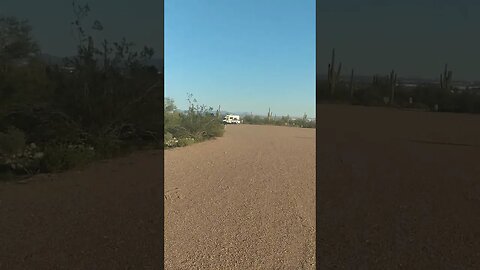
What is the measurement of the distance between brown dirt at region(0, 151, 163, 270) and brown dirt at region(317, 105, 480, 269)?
165 cm

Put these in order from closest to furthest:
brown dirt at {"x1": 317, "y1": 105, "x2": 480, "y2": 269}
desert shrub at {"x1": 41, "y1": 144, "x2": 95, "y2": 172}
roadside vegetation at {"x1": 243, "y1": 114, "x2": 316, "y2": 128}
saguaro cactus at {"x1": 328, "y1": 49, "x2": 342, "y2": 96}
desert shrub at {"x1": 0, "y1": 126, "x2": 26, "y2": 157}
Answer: brown dirt at {"x1": 317, "y1": 105, "x2": 480, "y2": 269} → desert shrub at {"x1": 0, "y1": 126, "x2": 26, "y2": 157} → desert shrub at {"x1": 41, "y1": 144, "x2": 95, "y2": 172} → saguaro cactus at {"x1": 328, "y1": 49, "x2": 342, "y2": 96} → roadside vegetation at {"x1": 243, "y1": 114, "x2": 316, "y2": 128}

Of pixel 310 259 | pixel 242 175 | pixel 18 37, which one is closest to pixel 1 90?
pixel 18 37

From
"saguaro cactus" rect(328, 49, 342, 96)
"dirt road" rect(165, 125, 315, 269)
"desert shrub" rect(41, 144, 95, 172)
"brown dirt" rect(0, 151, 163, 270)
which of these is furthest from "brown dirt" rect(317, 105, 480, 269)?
"desert shrub" rect(41, 144, 95, 172)

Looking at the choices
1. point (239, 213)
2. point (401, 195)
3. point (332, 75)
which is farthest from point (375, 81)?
point (239, 213)

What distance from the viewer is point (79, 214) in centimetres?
495

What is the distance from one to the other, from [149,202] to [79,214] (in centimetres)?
85

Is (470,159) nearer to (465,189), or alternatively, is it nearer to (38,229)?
(465,189)

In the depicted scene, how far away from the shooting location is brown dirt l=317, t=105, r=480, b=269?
12.0 feet

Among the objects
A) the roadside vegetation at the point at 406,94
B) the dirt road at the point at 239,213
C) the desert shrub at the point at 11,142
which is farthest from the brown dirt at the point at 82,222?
the roadside vegetation at the point at 406,94

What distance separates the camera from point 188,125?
1358cm

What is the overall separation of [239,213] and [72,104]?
5.24 metres

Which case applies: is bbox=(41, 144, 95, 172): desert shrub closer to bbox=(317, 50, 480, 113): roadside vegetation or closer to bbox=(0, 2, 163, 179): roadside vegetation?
bbox=(0, 2, 163, 179): roadside vegetation

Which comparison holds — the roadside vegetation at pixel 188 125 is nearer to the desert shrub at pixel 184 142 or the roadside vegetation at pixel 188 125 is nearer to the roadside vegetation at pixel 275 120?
the desert shrub at pixel 184 142

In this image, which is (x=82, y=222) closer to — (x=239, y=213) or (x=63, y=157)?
(x=239, y=213)
